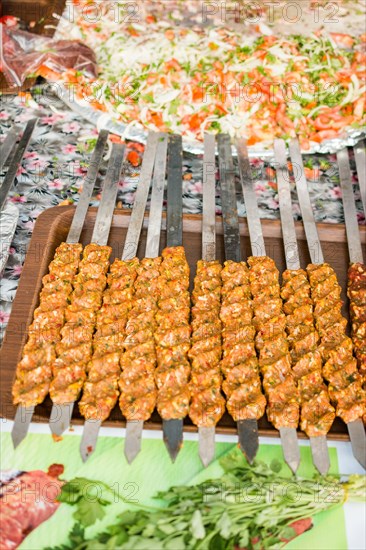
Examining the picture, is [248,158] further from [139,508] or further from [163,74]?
[139,508]

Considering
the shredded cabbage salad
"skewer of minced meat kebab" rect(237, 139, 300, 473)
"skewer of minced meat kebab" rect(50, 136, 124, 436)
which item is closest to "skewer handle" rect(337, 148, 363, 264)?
the shredded cabbage salad

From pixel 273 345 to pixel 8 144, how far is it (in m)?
2.57

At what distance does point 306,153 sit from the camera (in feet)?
14.1

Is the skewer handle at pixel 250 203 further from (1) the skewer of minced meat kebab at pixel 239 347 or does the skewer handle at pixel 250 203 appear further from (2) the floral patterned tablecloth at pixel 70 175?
(2) the floral patterned tablecloth at pixel 70 175

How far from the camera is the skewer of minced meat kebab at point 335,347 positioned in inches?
105

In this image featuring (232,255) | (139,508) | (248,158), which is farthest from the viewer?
(248,158)

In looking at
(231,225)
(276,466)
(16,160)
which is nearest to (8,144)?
(16,160)

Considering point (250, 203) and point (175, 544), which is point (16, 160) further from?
point (175, 544)

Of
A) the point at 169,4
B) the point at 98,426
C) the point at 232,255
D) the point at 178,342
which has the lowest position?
the point at 98,426

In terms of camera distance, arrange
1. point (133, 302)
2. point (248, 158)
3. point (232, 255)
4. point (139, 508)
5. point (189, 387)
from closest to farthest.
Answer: point (139, 508) < point (189, 387) < point (133, 302) < point (232, 255) < point (248, 158)

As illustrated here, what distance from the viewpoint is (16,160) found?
4.02 m

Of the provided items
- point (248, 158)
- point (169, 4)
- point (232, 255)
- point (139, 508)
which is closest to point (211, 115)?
point (248, 158)

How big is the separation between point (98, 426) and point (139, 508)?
414 mm

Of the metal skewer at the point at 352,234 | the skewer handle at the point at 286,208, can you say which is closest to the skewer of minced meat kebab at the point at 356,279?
the metal skewer at the point at 352,234
